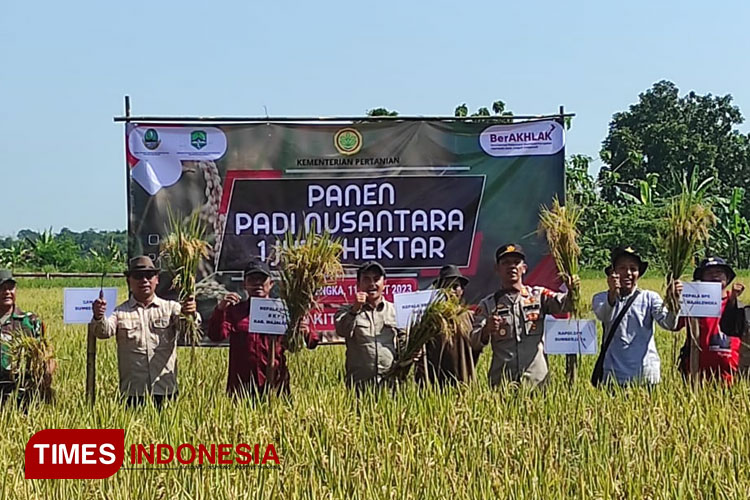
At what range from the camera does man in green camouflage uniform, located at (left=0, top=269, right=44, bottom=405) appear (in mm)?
6332

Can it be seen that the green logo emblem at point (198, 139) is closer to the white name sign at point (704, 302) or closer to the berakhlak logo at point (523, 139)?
the berakhlak logo at point (523, 139)

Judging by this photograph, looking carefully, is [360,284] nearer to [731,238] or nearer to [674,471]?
[674,471]

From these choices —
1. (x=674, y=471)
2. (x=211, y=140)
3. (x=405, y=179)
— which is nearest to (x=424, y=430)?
(x=674, y=471)

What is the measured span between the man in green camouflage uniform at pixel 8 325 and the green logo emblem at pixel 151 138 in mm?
2061

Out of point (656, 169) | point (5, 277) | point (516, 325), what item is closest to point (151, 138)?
point (5, 277)

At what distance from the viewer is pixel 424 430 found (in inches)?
220

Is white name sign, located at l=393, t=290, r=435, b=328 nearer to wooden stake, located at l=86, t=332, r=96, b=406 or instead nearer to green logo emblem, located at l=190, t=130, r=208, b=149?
wooden stake, located at l=86, t=332, r=96, b=406

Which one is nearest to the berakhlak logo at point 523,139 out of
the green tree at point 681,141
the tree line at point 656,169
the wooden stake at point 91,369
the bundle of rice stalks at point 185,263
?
the bundle of rice stalks at point 185,263

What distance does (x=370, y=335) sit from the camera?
6777 mm

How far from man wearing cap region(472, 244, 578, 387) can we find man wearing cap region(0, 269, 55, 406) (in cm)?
322

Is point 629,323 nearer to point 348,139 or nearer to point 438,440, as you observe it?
point 438,440

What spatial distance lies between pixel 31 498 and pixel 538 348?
3787 millimetres

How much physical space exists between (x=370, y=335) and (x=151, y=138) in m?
2.94

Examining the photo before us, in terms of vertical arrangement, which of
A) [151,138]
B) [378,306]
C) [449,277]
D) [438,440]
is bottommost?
[438,440]
